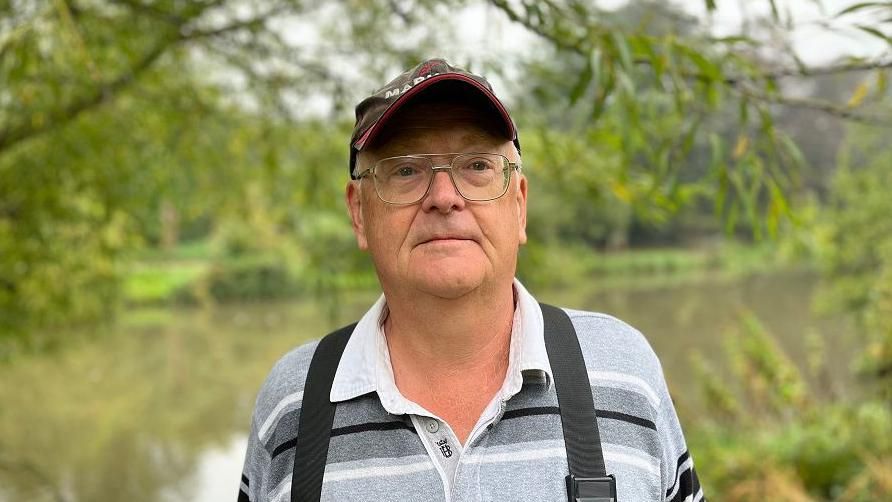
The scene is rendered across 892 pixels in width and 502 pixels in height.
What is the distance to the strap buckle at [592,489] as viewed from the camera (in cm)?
114

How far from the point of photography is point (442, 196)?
1.21m

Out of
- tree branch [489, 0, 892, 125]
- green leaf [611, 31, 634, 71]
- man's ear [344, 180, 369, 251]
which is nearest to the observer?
man's ear [344, 180, 369, 251]

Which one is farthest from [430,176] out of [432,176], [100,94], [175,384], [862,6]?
[175,384]

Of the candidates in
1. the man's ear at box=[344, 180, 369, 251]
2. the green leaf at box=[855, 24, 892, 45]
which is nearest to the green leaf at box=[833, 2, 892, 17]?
the green leaf at box=[855, 24, 892, 45]

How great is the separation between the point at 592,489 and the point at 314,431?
16.7 inches

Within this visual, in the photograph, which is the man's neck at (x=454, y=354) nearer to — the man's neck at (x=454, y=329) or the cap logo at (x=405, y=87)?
the man's neck at (x=454, y=329)

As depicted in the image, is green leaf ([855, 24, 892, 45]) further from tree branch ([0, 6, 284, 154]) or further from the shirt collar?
tree branch ([0, 6, 284, 154])

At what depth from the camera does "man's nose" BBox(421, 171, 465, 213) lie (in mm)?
1210

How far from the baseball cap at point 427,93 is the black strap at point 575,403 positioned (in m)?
0.34

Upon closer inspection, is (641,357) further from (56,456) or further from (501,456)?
(56,456)

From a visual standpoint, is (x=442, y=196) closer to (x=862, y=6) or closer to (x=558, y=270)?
(x=862, y=6)

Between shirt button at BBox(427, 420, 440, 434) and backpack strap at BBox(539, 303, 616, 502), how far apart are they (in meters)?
0.19

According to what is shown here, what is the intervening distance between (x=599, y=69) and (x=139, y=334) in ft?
57.5

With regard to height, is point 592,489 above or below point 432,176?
below
